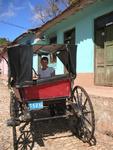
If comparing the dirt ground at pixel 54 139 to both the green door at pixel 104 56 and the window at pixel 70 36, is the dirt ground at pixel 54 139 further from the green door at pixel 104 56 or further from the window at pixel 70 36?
the window at pixel 70 36

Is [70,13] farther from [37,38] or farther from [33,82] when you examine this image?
[37,38]

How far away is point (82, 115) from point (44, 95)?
3.16 ft

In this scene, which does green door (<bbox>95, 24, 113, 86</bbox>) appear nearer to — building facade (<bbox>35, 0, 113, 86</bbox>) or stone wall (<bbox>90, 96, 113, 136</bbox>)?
building facade (<bbox>35, 0, 113, 86</bbox>)

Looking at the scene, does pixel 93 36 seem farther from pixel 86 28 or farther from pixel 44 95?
pixel 44 95

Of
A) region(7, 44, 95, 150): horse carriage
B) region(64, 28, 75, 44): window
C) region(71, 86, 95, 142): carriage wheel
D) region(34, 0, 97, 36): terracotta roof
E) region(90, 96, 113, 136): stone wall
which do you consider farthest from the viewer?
region(64, 28, 75, 44): window

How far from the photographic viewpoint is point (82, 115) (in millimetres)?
7473

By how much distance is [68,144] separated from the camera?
7.27 meters

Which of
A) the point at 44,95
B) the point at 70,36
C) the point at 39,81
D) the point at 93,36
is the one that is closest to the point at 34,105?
the point at 44,95

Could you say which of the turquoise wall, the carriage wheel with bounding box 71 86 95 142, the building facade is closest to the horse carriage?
the carriage wheel with bounding box 71 86 95 142

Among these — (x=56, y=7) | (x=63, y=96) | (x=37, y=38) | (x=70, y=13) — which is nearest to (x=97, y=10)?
(x=70, y=13)

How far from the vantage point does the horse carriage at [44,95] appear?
6840 millimetres

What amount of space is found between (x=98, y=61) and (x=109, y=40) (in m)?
1.03

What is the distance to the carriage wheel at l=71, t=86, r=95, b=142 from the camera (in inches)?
283

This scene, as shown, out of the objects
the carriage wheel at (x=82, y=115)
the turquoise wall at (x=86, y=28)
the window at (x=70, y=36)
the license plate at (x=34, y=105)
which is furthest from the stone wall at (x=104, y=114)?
the window at (x=70, y=36)
